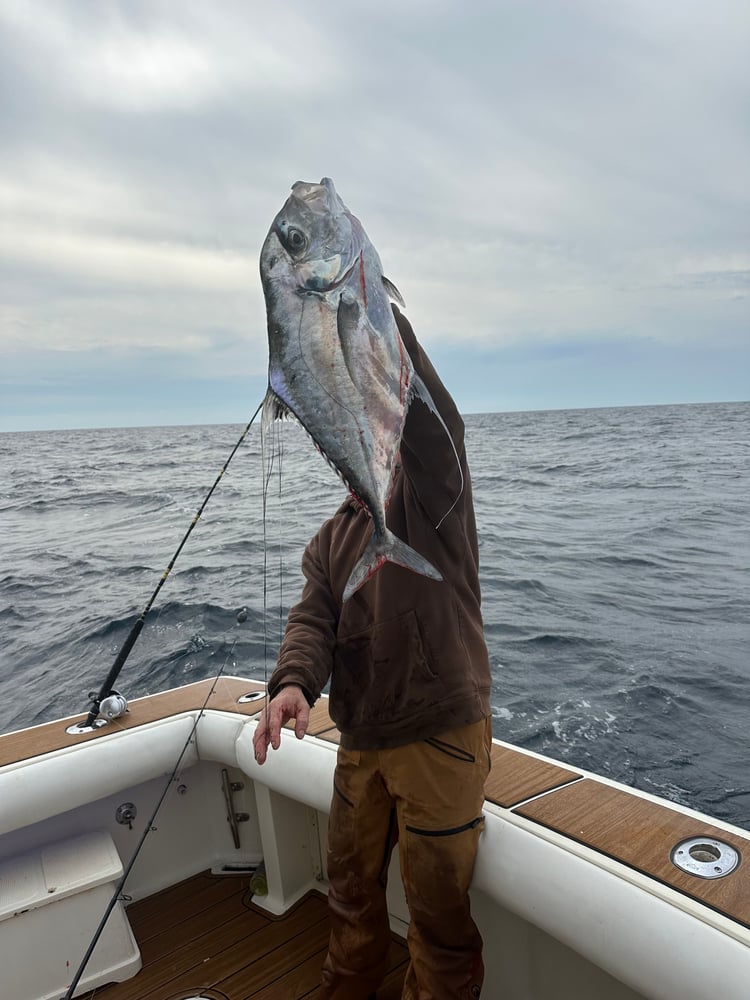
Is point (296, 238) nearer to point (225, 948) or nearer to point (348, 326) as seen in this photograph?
point (348, 326)

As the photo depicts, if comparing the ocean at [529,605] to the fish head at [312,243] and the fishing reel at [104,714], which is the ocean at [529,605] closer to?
the fish head at [312,243]

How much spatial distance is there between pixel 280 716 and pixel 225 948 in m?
1.57

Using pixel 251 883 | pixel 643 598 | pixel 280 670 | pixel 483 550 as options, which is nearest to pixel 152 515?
pixel 483 550

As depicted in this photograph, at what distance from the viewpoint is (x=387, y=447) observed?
5.12 ft

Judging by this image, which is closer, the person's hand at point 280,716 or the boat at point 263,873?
the boat at point 263,873

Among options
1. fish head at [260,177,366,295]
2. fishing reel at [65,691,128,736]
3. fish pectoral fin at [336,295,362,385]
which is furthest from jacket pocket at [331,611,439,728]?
fishing reel at [65,691,128,736]

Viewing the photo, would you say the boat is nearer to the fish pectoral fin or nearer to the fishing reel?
the fishing reel

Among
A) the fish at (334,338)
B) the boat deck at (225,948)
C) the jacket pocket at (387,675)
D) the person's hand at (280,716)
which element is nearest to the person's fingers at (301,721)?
the person's hand at (280,716)

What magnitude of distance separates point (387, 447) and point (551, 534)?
12.4m

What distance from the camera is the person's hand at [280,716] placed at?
214 centimetres

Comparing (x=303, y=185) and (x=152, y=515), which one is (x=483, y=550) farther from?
(x=303, y=185)

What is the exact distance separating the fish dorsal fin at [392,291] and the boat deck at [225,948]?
2469 mm

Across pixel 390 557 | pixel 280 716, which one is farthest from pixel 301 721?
pixel 390 557

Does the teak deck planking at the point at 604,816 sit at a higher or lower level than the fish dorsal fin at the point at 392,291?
lower
